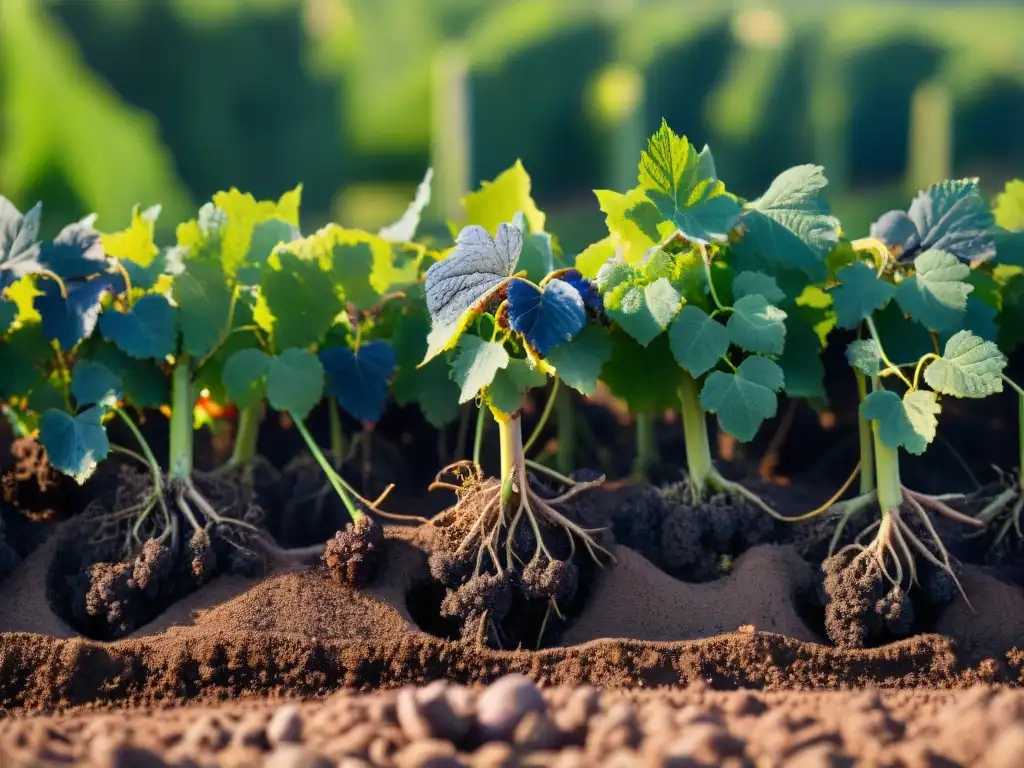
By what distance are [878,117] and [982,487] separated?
6281 millimetres

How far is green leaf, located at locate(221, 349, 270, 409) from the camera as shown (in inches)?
69.6

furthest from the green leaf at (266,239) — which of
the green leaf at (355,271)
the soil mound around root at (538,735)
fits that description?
the soil mound around root at (538,735)

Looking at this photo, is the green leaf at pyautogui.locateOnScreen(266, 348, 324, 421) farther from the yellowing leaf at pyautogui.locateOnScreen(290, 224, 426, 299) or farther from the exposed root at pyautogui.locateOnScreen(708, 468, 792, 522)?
the exposed root at pyautogui.locateOnScreen(708, 468, 792, 522)

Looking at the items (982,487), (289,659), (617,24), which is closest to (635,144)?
(617,24)

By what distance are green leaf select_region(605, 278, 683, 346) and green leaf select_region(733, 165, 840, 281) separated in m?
0.17

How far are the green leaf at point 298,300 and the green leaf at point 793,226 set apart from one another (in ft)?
2.02

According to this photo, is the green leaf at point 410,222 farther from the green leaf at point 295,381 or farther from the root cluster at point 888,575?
the root cluster at point 888,575

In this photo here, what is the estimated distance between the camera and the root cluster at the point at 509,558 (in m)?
1.60

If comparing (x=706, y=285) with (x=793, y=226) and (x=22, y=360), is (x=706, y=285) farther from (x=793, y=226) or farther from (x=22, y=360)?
(x=22, y=360)

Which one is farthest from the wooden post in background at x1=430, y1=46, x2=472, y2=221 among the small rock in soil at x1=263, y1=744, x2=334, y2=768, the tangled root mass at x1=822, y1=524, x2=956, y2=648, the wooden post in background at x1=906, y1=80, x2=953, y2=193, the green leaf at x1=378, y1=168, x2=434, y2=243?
the small rock in soil at x1=263, y1=744, x2=334, y2=768

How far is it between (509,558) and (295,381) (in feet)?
1.37

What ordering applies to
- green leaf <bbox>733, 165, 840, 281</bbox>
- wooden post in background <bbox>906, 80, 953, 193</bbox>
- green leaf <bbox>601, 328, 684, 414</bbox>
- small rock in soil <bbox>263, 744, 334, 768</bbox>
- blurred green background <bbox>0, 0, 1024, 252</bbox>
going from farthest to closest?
blurred green background <bbox>0, 0, 1024, 252</bbox> < wooden post in background <bbox>906, 80, 953, 193</bbox> < green leaf <bbox>601, 328, 684, 414</bbox> < green leaf <bbox>733, 165, 840, 281</bbox> < small rock in soil <bbox>263, 744, 334, 768</bbox>

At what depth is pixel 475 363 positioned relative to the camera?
5.21 feet

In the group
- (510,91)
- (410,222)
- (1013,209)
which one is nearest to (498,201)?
(410,222)
